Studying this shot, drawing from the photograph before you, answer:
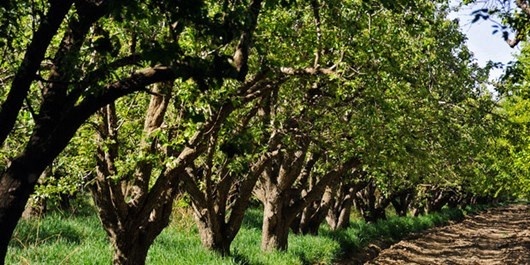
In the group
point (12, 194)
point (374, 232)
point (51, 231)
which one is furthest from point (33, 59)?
point (374, 232)

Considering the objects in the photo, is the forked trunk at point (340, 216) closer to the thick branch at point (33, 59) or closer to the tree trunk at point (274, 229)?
the tree trunk at point (274, 229)

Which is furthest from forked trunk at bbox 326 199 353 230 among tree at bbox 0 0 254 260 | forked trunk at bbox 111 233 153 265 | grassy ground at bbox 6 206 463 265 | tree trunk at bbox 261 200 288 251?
tree at bbox 0 0 254 260

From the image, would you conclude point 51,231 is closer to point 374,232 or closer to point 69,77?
point 69,77

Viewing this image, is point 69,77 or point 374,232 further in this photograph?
point 374,232

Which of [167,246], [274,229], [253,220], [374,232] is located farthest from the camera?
[374,232]

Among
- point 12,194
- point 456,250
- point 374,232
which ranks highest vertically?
point 374,232

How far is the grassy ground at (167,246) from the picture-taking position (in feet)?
33.9

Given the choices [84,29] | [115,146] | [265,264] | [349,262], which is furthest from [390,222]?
[84,29]

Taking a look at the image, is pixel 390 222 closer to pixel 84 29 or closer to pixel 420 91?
pixel 420 91

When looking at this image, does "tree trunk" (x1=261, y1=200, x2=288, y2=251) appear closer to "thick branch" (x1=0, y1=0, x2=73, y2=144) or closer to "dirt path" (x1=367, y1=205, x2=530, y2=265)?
"dirt path" (x1=367, y1=205, x2=530, y2=265)

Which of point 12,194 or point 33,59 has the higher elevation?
point 33,59

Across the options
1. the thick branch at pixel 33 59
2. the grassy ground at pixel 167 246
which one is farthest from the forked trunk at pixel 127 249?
the thick branch at pixel 33 59

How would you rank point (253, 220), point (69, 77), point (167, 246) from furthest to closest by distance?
point (253, 220) → point (167, 246) → point (69, 77)

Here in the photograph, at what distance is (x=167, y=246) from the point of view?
43.8 feet
